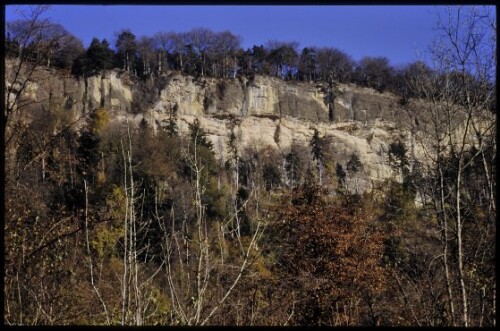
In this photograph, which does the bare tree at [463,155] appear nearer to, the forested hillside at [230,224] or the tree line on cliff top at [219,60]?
the forested hillside at [230,224]

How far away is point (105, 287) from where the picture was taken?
18.6 feet

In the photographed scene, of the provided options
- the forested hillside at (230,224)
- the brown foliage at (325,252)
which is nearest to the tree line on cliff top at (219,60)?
the forested hillside at (230,224)

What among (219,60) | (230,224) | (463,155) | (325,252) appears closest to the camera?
(463,155)

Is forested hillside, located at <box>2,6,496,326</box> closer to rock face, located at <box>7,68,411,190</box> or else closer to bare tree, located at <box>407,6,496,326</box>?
bare tree, located at <box>407,6,496,326</box>

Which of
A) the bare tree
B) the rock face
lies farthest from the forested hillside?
the rock face

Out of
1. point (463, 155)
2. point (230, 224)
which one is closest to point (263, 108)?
point (230, 224)

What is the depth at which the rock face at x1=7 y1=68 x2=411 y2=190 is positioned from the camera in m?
44.3

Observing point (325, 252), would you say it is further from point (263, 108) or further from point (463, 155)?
point (263, 108)

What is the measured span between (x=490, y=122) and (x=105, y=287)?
438cm

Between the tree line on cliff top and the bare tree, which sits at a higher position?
the tree line on cliff top

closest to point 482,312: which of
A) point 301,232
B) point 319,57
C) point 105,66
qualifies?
point 301,232

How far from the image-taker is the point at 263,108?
4888cm

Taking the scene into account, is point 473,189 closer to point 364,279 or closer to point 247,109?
point 364,279

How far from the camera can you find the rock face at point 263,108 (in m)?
44.3
